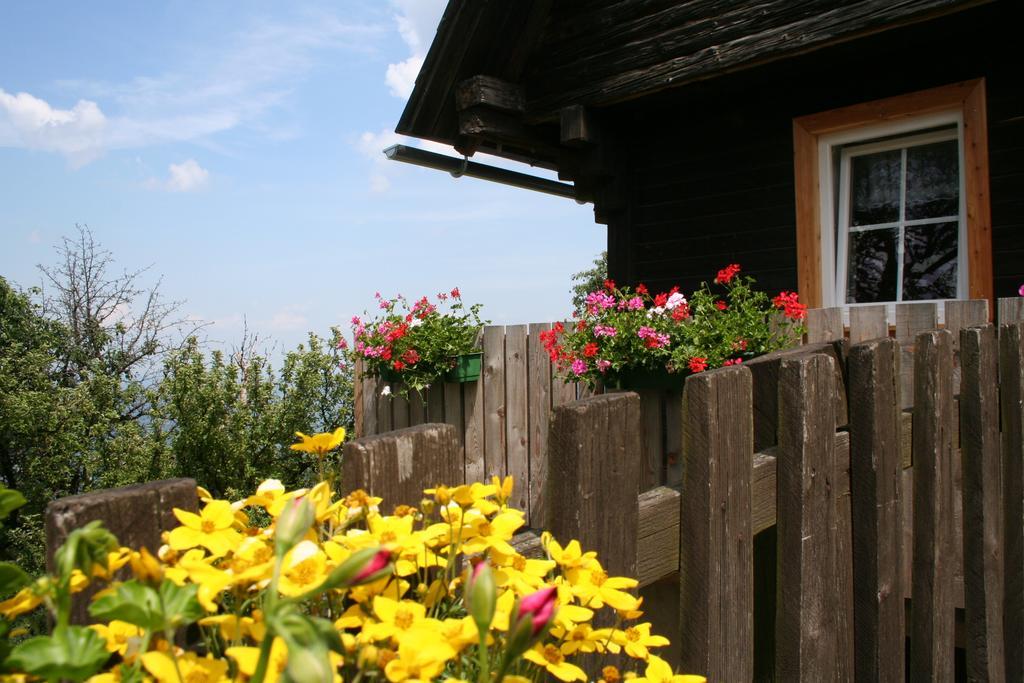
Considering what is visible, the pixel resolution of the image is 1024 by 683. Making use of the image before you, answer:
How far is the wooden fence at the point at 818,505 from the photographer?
123cm

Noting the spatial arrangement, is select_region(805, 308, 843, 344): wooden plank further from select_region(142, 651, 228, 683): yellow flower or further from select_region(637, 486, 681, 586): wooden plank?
select_region(142, 651, 228, 683): yellow flower

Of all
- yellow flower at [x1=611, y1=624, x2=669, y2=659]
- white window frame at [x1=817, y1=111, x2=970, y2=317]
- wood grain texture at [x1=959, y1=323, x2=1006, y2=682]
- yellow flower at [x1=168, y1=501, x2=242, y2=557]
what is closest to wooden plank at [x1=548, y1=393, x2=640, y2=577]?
yellow flower at [x1=611, y1=624, x2=669, y2=659]

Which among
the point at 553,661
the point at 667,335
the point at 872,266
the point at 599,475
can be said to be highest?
the point at 872,266

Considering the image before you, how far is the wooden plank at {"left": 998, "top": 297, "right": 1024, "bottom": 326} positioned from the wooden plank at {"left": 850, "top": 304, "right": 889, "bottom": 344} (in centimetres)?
44

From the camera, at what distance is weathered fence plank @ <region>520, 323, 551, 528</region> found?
17.1ft

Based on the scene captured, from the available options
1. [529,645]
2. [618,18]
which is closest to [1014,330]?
[529,645]

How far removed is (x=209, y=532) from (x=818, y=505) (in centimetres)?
130

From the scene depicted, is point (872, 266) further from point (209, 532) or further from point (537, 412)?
point (209, 532)

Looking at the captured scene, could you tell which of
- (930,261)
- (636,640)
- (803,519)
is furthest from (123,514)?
(930,261)

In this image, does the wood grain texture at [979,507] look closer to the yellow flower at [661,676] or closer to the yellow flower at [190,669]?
the yellow flower at [661,676]

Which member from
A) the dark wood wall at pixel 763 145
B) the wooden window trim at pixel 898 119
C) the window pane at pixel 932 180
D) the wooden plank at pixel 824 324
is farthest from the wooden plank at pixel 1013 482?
the window pane at pixel 932 180

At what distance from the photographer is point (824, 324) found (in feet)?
12.9

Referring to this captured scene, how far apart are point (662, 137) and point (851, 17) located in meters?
1.95

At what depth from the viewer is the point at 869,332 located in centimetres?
374
